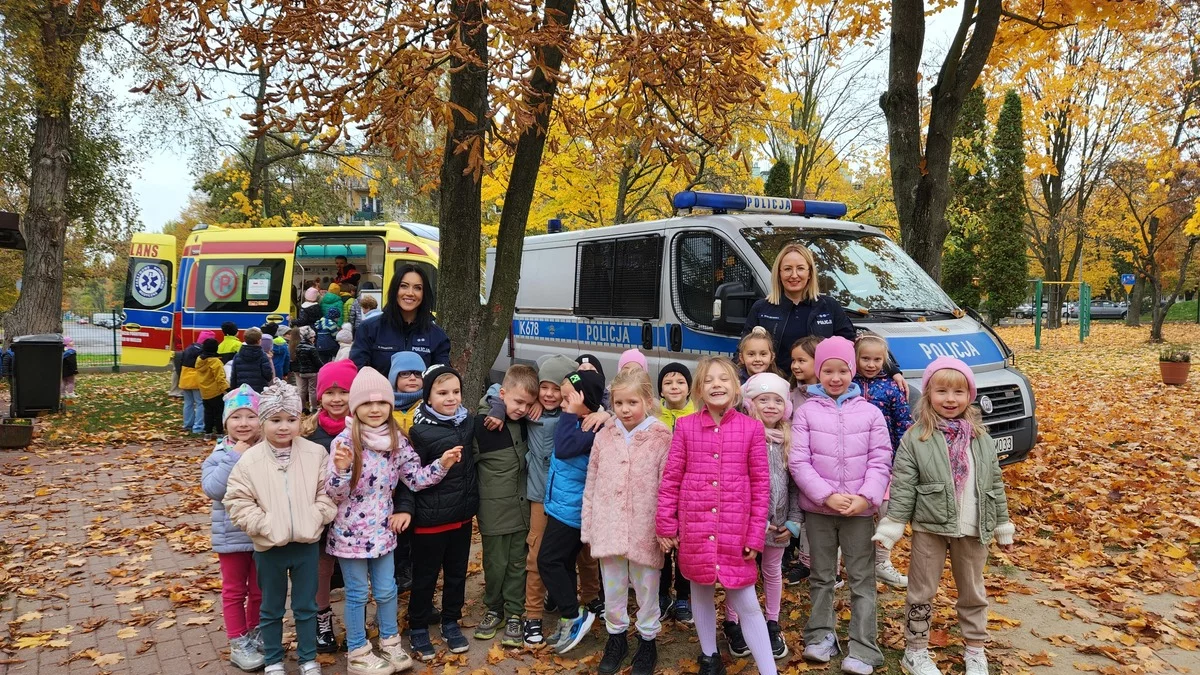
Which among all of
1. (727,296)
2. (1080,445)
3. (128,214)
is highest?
(128,214)

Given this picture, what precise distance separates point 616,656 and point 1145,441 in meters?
7.62

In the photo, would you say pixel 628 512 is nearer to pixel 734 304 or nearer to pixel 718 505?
pixel 718 505

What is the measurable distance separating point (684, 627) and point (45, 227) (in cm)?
1310

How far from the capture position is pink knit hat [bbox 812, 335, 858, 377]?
388cm

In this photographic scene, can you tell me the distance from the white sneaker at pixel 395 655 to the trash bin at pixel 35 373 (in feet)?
31.3

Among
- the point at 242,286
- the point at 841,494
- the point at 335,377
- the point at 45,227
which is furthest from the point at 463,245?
the point at 45,227

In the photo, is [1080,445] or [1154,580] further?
[1080,445]

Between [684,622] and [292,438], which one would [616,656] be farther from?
[292,438]

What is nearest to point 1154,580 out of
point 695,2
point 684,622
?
point 684,622

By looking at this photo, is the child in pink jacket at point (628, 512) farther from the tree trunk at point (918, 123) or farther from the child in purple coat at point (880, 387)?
the tree trunk at point (918, 123)

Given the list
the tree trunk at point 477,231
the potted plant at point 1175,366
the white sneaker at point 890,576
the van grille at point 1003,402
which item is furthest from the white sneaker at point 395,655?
the potted plant at point 1175,366

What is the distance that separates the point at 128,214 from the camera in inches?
703

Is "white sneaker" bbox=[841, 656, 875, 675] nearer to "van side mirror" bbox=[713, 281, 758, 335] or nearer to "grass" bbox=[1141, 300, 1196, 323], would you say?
"van side mirror" bbox=[713, 281, 758, 335]

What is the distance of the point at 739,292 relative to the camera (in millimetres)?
5621
